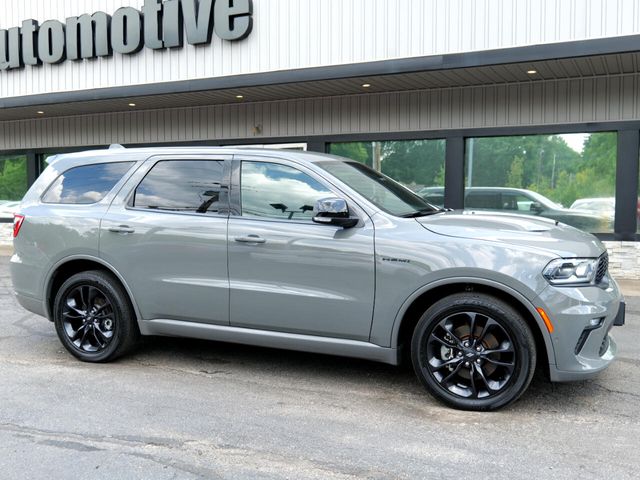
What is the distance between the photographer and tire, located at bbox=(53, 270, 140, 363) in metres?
5.13

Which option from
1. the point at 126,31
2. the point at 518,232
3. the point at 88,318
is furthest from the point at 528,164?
the point at 126,31

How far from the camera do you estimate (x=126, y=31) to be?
12078mm

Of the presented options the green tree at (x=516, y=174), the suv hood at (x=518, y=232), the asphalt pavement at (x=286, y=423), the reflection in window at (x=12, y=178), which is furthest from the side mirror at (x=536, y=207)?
the reflection in window at (x=12, y=178)

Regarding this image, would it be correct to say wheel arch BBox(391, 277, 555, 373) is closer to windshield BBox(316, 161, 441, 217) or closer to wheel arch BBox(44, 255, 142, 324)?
windshield BBox(316, 161, 441, 217)

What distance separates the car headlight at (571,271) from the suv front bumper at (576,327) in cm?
5

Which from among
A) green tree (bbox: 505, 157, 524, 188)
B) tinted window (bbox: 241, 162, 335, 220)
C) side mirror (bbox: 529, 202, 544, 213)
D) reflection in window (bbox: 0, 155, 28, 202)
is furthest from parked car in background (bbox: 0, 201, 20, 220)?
tinted window (bbox: 241, 162, 335, 220)

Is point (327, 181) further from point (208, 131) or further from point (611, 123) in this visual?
point (208, 131)

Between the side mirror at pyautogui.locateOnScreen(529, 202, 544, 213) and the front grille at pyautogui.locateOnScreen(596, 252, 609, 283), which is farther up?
the side mirror at pyautogui.locateOnScreen(529, 202, 544, 213)

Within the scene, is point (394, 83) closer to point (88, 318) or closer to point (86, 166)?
point (86, 166)

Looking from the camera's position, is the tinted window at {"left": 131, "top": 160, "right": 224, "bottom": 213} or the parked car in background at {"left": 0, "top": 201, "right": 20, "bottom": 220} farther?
the parked car in background at {"left": 0, "top": 201, "right": 20, "bottom": 220}

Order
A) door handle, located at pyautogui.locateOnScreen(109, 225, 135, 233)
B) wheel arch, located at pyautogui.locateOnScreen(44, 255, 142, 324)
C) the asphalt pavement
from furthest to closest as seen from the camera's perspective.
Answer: wheel arch, located at pyautogui.locateOnScreen(44, 255, 142, 324), door handle, located at pyautogui.locateOnScreen(109, 225, 135, 233), the asphalt pavement

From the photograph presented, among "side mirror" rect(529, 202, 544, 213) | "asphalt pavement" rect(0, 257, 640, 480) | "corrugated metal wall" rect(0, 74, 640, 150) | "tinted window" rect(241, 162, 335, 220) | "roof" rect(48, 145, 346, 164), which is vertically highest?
"corrugated metal wall" rect(0, 74, 640, 150)

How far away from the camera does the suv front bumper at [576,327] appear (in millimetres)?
3871

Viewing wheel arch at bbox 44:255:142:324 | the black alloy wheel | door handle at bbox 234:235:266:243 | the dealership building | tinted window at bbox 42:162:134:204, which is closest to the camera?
door handle at bbox 234:235:266:243
